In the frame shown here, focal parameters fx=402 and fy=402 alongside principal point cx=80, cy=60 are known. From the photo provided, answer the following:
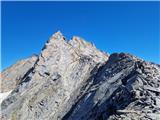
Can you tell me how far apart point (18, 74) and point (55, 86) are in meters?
51.4

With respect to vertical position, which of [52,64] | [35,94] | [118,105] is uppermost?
[52,64]

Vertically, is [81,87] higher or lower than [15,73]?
lower

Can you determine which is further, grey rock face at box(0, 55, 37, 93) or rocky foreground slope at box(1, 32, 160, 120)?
grey rock face at box(0, 55, 37, 93)

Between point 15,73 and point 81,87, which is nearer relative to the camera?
point 81,87

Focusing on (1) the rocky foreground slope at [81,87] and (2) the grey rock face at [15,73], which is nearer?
(1) the rocky foreground slope at [81,87]

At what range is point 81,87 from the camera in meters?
82.9

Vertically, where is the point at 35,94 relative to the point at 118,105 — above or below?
above

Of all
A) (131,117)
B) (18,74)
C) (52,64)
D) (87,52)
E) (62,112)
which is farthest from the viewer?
(18,74)

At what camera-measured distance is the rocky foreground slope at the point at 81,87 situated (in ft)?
155

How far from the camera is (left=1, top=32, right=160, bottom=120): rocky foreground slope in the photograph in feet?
155

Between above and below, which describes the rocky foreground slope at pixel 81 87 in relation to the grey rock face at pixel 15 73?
below

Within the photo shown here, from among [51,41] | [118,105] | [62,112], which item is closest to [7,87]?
[51,41]

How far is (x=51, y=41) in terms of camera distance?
372 feet

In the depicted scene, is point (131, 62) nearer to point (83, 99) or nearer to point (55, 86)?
point (83, 99)
